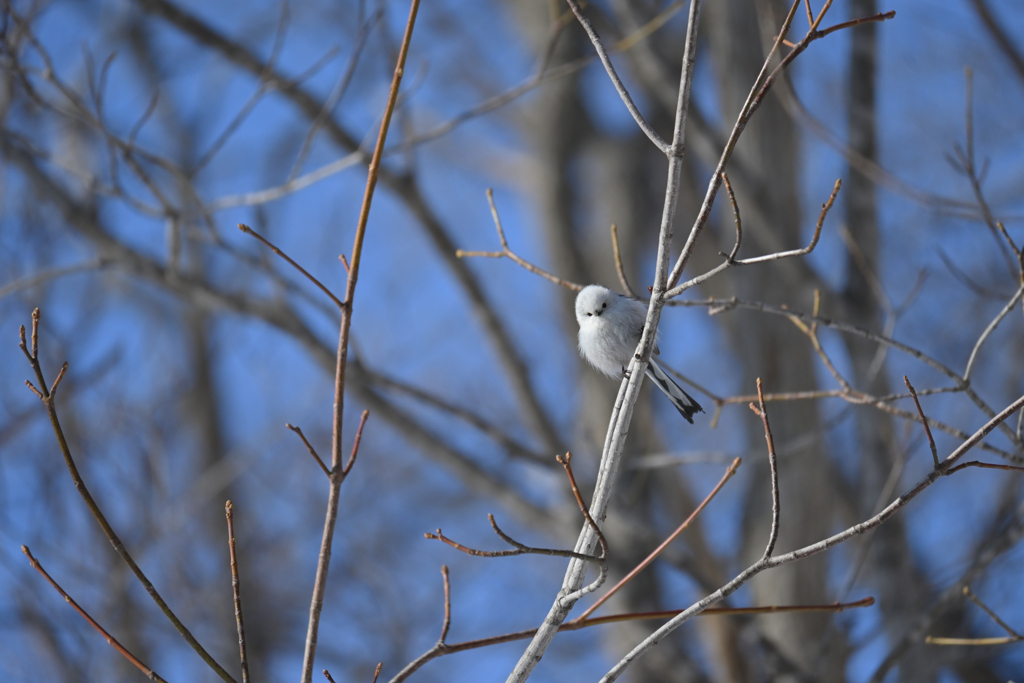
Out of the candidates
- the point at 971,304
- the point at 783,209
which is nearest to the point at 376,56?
the point at 783,209

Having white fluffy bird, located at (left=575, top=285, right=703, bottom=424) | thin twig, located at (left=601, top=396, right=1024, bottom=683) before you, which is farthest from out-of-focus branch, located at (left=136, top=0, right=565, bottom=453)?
thin twig, located at (left=601, top=396, right=1024, bottom=683)

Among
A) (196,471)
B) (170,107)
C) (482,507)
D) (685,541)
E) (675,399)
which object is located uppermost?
(170,107)

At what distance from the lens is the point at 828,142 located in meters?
2.66

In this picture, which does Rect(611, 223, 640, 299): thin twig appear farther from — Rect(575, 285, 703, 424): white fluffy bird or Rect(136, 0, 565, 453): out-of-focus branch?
Rect(136, 0, 565, 453): out-of-focus branch

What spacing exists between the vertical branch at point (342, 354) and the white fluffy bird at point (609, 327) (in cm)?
103

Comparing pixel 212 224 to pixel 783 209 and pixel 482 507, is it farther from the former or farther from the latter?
pixel 482 507

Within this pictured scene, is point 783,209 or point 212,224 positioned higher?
point 783,209

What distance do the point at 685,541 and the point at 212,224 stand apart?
309cm

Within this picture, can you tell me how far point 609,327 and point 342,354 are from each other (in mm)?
1183

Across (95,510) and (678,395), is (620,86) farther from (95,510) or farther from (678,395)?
(95,510)

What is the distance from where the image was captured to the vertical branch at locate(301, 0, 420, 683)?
1.07m

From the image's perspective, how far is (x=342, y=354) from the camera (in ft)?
3.56

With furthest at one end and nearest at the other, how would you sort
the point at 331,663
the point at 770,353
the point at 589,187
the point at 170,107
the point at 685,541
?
1. the point at 170,107
2. the point at 589,187
3. the point at 331,663
4. the point at 685,541
5. the point at 770,353

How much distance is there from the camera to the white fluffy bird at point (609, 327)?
2.14 metres
